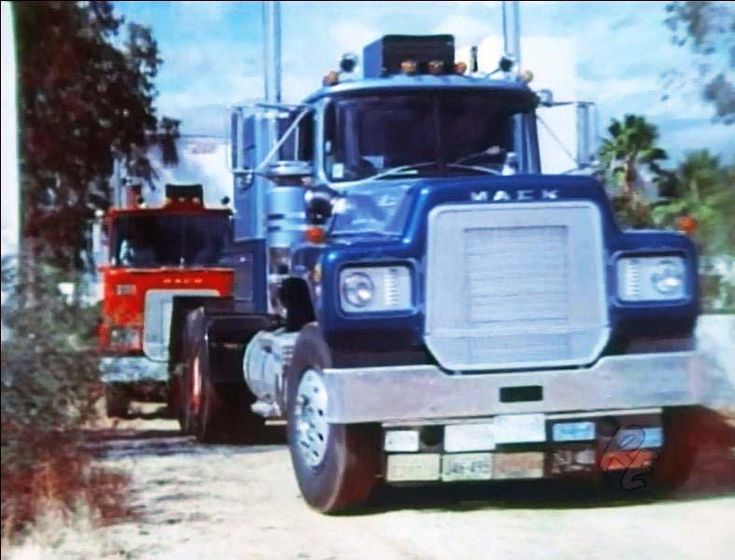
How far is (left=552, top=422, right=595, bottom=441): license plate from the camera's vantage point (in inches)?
167

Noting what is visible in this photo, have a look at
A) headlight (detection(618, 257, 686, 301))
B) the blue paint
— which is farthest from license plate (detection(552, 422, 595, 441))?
headlight (detection(618, 257, 686, 301))

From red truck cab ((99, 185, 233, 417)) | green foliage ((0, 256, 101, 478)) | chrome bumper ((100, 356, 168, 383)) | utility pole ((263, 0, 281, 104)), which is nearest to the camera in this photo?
green foliage ((0, 256, 101, 478))

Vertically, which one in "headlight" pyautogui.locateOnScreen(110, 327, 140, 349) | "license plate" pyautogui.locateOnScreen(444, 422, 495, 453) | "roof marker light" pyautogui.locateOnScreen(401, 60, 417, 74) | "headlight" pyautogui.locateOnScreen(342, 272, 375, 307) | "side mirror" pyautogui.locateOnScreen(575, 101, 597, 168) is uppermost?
"roof marker light" pyautogui.locateOnScreen(401, 60, 417, 74)

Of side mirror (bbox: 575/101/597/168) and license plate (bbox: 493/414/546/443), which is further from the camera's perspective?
side mirror (bbox: 575/101/597/168)

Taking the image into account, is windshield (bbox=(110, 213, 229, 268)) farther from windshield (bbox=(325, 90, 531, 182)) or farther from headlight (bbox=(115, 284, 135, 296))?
windshield (bbox=(325, 90, 531, 182))

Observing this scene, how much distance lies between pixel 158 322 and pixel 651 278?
1.50 metres

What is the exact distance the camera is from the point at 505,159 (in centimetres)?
448

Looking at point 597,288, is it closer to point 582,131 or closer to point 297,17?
point 582,131

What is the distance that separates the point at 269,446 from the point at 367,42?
1.31 m

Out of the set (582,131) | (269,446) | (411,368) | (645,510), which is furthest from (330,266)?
(645,510)

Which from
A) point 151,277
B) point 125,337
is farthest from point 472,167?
point 125,337

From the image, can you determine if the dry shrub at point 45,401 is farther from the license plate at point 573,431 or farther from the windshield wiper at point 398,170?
the license plate at point 573,431

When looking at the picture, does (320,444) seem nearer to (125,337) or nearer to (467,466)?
(467,466)

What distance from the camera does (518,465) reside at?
4.27m
